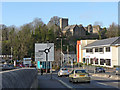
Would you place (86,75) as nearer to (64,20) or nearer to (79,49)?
(79,49)

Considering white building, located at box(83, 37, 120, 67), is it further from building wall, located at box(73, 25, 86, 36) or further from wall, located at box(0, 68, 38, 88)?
wall, located at box(0, 68, 38, 88)

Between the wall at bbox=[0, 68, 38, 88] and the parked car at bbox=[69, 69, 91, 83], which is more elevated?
the wall at bbox=[0, 68, 38, 88]

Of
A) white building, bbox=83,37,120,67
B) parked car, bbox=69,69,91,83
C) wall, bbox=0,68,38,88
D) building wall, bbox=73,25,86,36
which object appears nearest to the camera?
wall, bbox=0,68,38,88

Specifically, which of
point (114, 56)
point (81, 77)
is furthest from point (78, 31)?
point (81, 77)

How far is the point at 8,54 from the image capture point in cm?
9175

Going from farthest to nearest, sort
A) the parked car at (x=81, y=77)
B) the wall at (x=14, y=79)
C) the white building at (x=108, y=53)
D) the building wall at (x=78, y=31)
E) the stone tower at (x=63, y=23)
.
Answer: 1. the stone tower at (x=63, y=23)
2. the building wall at (x=78, y=31)
3. the white building at (x=108, y=53)
4. the parked car at (x=81, y=77)
5. the wall at (x=14, y=79)

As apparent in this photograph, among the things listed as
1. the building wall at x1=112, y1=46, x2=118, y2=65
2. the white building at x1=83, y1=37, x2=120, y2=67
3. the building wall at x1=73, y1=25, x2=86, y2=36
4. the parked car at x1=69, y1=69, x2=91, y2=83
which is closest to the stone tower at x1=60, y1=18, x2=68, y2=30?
the building wall at x1=73, y1=25, x2=86, y2=36

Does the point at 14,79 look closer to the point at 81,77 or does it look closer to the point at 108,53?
the point at 81,77

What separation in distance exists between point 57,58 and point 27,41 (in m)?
17.3

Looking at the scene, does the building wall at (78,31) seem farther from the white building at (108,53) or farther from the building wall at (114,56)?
the building wall at (114,56)

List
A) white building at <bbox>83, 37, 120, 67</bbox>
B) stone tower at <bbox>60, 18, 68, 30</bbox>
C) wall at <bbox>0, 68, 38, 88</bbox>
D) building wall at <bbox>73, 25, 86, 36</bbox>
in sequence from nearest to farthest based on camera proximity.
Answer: wall at <bbox>0, 68, 38, 88</bbox> → white building at <bbox>83, 37, 120, 67</bbox> → building wall at <bbox>73, 25, 86, 36</bbox> → stone tower at <bbox>60, 18, 68, 30</bbox>

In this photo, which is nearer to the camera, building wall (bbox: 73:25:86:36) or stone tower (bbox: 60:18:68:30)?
building wall (bbox: 73:25:86:36)

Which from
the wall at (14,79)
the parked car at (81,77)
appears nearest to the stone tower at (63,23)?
the parked car at (81,77)

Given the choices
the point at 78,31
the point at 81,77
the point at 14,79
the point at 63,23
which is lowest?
the point at 81,77
